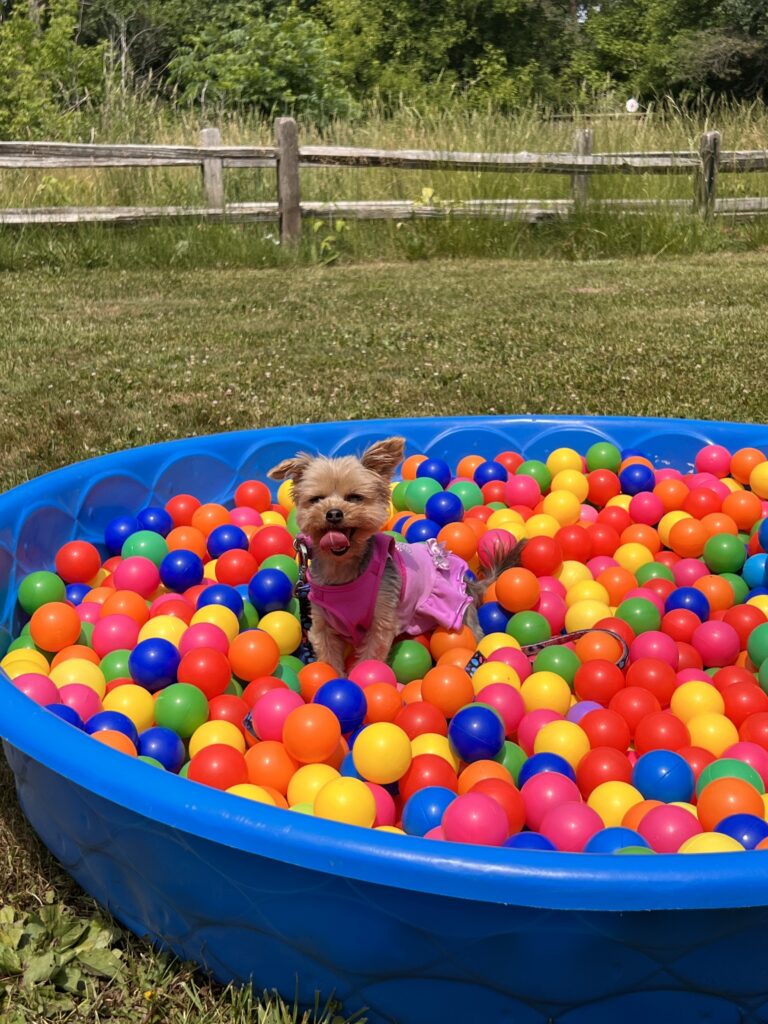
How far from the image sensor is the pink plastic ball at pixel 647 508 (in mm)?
4504

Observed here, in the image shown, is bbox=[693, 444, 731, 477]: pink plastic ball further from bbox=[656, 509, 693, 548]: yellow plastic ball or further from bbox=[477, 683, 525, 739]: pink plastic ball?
bbox=[477, 683, 525, 739]: pink plastic ball

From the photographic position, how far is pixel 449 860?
1761 mm

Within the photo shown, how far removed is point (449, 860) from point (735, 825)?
0.89 m

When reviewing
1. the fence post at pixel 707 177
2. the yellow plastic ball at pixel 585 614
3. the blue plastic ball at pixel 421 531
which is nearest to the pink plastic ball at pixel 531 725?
the yellow plastic ball at pixel 585 614

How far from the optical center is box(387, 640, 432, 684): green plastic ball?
11.6 ft

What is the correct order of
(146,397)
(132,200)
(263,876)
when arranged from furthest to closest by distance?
(132,200) < (146,397) < (263,876)

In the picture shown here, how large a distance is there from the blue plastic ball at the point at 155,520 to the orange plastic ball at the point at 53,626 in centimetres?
89

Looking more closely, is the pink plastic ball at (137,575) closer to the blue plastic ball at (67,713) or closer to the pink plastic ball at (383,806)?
the blue plastic ball at (67,713)

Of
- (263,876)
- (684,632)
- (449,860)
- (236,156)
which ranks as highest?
(236,156)

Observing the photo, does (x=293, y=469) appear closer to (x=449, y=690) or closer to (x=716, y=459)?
(x=449, y=690)

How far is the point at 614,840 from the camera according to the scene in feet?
7.30

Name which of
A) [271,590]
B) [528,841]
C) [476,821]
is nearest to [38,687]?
[271,590]

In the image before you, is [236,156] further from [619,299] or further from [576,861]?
[576,861]

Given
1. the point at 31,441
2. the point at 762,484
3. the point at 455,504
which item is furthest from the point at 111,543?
the point at 762,484
